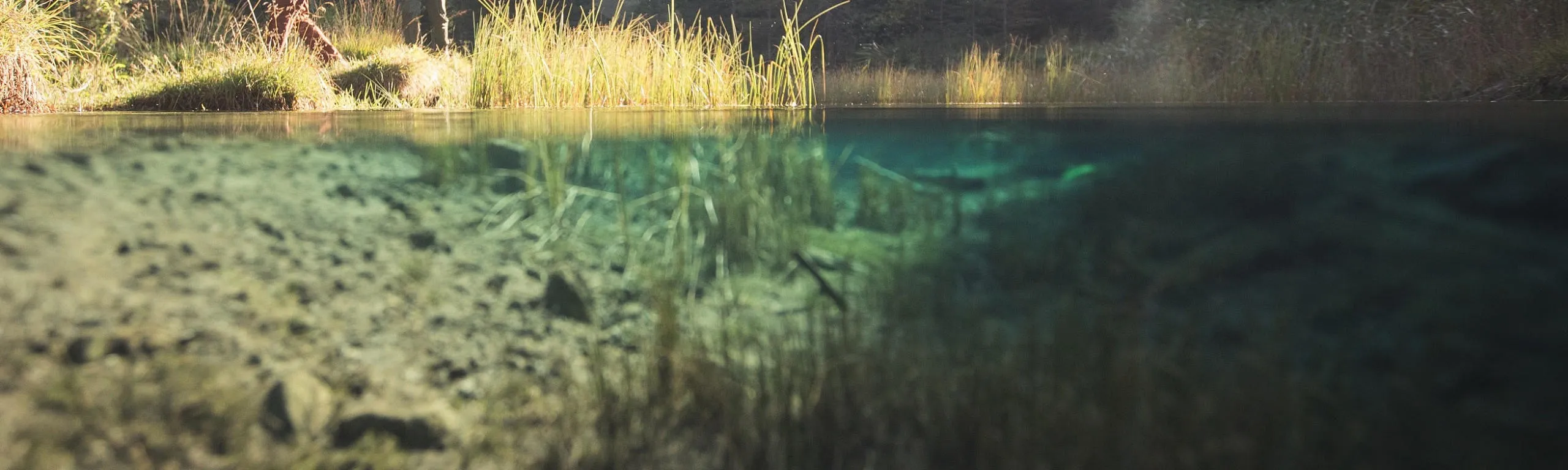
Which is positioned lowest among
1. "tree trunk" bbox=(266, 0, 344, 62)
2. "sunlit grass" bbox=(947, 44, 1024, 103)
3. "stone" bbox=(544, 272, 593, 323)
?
"stone" bbox=(544, 272, 593, 323)

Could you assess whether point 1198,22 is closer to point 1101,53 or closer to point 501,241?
point 1101,53

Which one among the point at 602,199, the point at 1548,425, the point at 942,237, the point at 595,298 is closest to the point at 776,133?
the point at 602,199

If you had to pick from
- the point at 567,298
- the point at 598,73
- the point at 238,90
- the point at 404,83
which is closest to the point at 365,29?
the point at 404,83

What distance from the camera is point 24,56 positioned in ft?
16.5

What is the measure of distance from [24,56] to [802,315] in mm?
5646

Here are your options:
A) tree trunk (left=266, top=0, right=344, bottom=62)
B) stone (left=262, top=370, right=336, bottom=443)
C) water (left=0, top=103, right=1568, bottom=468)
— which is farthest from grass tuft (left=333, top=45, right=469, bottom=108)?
stone (left=262, top=370, right=336, bottom=443)

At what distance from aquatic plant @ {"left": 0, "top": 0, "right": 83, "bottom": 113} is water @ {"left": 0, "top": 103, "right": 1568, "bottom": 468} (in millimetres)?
4167

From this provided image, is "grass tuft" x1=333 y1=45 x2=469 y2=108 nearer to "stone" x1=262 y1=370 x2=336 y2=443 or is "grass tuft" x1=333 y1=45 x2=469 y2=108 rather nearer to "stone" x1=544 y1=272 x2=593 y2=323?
"stone" x1=544 y1=272 x2=593 y2=323

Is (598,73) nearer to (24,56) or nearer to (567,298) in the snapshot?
(24,56)

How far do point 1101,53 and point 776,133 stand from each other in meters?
13.0

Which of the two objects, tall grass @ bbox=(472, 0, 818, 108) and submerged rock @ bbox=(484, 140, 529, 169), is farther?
tall grass @ bbox=(472, 0, 818, 108)

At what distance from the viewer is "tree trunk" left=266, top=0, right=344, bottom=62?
766cm

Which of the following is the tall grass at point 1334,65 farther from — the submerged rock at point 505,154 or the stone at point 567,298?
the stone at point 567,298

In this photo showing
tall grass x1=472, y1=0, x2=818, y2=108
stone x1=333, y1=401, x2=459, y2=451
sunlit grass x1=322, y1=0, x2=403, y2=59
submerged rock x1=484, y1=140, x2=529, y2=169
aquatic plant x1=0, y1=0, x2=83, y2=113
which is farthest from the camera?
sunlit grass x1=322, y1=0, x2=403, y2=59
